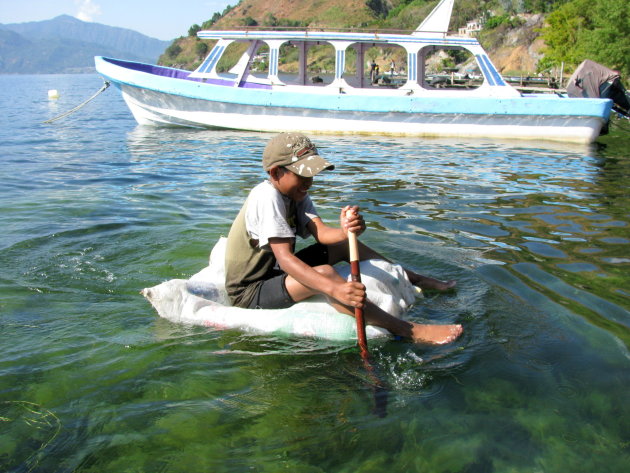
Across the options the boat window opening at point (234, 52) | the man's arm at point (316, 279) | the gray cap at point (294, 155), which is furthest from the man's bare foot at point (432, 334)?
the boat window opening at point (234, 52)

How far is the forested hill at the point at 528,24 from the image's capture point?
73.5ft

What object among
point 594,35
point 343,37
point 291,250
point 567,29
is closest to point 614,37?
point 594,35

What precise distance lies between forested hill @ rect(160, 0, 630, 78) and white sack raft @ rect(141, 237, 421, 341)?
1782 cm

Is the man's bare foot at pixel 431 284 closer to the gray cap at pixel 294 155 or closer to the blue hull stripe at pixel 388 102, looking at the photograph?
the gray cap at pixel 294 155

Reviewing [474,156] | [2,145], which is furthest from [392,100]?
[2,145]

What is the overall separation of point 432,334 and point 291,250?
1.07 m

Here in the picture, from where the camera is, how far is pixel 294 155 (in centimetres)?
349

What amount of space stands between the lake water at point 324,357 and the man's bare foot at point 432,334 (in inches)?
2.9

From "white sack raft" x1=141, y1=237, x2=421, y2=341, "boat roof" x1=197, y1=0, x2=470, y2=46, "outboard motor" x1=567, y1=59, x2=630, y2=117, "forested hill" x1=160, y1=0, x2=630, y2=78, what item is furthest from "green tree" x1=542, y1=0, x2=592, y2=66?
"white sack raft" x1=141, y1=237, x2=421, y2=341

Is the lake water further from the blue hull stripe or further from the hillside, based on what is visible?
the hillside

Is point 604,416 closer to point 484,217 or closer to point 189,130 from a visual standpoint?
point 484,217

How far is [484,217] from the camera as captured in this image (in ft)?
23.4

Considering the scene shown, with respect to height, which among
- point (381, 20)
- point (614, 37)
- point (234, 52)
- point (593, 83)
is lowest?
point (593, 83)

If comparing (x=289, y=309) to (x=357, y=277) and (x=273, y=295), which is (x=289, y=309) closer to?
(x=273, y=295)
